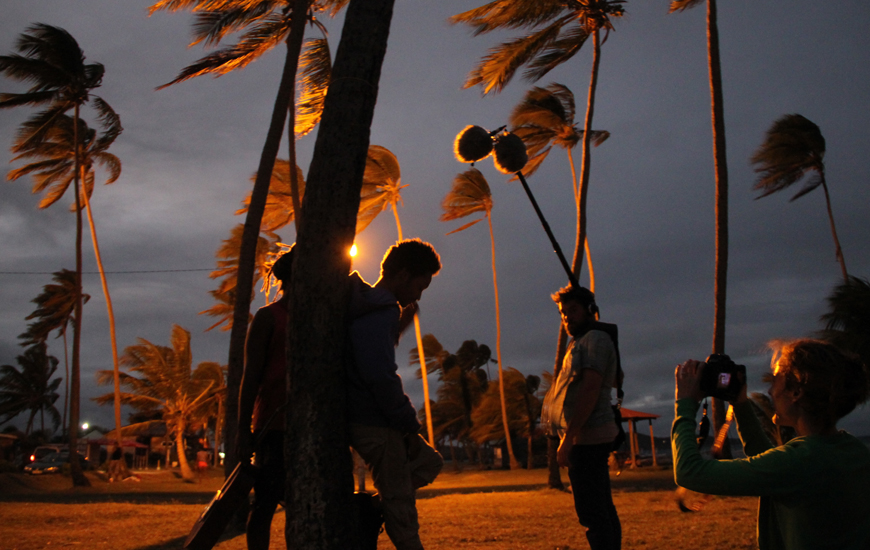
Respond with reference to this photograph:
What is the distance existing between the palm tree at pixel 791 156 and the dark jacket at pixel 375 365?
23235 mm

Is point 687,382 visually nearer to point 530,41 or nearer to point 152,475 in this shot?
point 530,41

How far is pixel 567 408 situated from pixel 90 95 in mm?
20115

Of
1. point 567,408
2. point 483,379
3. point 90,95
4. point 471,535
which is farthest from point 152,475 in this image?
point 567,408

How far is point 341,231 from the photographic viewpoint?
2.64 m

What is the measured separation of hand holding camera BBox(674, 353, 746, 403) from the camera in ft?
5.86

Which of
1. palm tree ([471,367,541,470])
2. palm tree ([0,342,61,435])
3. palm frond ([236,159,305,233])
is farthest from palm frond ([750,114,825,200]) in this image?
palm tree ([0,342,61,435])

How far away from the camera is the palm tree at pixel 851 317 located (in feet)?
46.7

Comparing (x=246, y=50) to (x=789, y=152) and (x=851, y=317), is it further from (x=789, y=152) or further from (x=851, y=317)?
(x=789, y=152)

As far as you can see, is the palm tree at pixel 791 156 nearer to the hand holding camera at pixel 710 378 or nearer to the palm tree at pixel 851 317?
the palm tree at pixel 851 317

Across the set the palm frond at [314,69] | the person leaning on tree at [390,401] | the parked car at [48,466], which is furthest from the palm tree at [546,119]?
the parked car at [48,466]

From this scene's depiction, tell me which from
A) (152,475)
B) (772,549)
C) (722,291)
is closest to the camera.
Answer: (772,549)

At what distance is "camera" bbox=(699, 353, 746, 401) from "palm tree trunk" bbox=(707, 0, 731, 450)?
8.04 meters

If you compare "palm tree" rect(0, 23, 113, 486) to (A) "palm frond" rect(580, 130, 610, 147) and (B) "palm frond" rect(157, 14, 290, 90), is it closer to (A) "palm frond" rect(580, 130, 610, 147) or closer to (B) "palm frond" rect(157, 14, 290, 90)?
(B) "palm frond" rect(157, 14, 290, 90)

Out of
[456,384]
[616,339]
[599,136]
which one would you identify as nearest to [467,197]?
[599,136]
